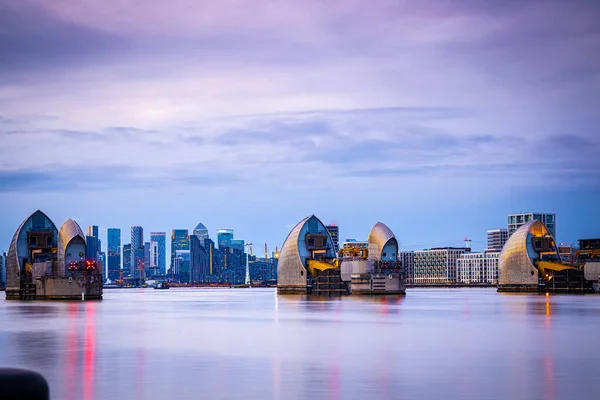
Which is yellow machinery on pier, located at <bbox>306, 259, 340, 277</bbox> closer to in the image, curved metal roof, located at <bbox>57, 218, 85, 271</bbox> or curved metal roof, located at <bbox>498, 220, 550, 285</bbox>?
curved metal roof, located at <bbox>498, 220, 550, 285</bbox>

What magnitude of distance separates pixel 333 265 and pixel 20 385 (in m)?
102

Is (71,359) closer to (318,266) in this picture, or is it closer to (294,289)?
(318,266)

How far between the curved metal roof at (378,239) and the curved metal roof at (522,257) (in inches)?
700

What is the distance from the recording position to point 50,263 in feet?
316

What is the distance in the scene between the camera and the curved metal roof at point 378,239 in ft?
386

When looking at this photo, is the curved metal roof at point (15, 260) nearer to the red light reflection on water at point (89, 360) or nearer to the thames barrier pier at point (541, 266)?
the red light reflection on water at point (89, 360)

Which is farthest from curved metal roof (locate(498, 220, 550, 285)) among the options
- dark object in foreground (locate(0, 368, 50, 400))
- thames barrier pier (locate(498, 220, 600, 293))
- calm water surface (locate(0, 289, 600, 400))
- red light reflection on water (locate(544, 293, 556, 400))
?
dark object in foreground (locate(0, 368, 50, 400))

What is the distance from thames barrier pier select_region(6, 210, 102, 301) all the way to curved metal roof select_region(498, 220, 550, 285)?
57203 millimetres

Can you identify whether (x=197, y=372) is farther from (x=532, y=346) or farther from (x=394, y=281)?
(x=394, y=281)

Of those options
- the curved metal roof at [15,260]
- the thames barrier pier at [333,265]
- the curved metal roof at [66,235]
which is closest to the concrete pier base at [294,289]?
the thames barrier pier at [333,265]

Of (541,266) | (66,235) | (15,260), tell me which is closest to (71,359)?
(66,235)

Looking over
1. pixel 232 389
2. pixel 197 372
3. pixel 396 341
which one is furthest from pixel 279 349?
pixel 232 389

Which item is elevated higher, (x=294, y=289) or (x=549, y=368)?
(x=549, y=368)

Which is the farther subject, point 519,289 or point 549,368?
point 519,289
